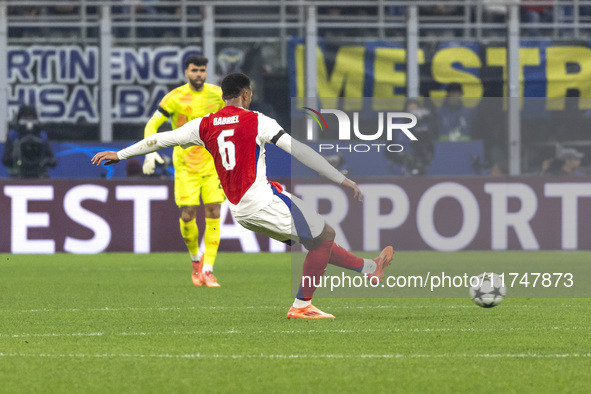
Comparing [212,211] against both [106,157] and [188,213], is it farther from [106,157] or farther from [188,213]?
[106,157]

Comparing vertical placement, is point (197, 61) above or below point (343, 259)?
above

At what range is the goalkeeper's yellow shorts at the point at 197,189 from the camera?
37.2ft

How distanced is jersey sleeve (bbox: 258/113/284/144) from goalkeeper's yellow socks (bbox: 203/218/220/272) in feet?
11.2

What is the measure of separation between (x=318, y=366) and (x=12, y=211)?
10.2m

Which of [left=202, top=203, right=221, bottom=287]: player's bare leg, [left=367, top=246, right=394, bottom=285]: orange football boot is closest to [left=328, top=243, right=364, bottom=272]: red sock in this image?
[left=367, top=246, right=394, bottom=285]: orange football boot

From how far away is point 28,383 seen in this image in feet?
18.3

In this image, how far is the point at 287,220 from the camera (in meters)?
8.11

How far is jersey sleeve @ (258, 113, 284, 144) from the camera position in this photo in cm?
787

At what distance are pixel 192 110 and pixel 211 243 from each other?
129 centimetres

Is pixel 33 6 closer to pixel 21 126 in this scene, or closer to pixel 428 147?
pixel 21 126

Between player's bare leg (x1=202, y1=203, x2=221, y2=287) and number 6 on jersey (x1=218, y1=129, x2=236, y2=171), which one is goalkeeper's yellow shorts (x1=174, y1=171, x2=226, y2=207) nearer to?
player's bare leg (x1=202, y1=203, x2=221, y2=287)

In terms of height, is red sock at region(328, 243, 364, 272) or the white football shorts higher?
the white football shorts

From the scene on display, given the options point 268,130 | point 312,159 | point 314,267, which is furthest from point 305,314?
point 268,130

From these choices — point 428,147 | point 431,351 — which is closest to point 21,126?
point 428,147
